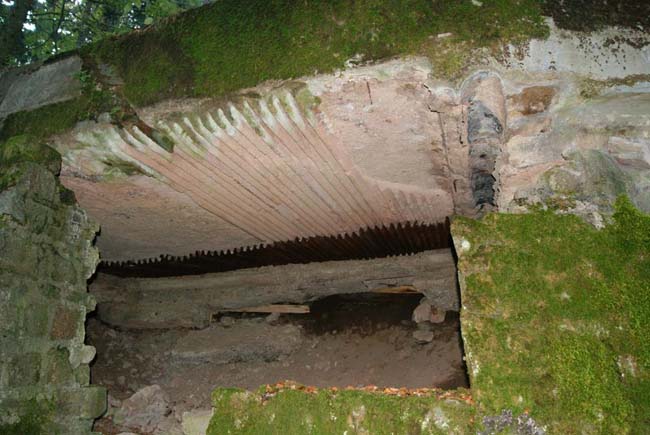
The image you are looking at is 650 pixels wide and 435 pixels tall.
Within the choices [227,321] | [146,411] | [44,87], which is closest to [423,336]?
[227,321]

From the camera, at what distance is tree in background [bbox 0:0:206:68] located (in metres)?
4.79

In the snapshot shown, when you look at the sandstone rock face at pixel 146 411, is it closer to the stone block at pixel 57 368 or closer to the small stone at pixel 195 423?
the small stone at pixel 195 423

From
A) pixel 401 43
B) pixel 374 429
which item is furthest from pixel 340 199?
pixel 374 429

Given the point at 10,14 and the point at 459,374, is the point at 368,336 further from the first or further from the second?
the point at 10,14

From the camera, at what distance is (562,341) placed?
69.2 inches

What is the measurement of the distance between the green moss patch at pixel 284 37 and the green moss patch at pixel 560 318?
739 millimetres

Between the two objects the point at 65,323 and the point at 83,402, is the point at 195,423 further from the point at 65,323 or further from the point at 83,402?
the point at 65,323

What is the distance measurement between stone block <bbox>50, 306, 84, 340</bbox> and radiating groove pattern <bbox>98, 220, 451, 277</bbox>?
1.43 metres

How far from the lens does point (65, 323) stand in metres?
2.97

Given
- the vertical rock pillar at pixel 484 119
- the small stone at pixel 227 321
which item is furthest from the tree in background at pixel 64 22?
the small stone at pixel 227 321

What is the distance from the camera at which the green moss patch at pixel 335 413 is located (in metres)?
1.78

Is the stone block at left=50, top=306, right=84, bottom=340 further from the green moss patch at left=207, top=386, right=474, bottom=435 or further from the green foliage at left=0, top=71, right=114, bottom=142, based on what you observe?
the green moss patch at left=207, top=386, right=474, bottom=435

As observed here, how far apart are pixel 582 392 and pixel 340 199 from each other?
6.15 ft

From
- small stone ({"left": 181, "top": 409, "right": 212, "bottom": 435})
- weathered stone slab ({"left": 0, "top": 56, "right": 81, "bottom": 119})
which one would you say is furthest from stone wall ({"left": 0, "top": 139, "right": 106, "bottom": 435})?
small stone ({"left": 181, "top": 409, "right": 212, "bottom": 435})
